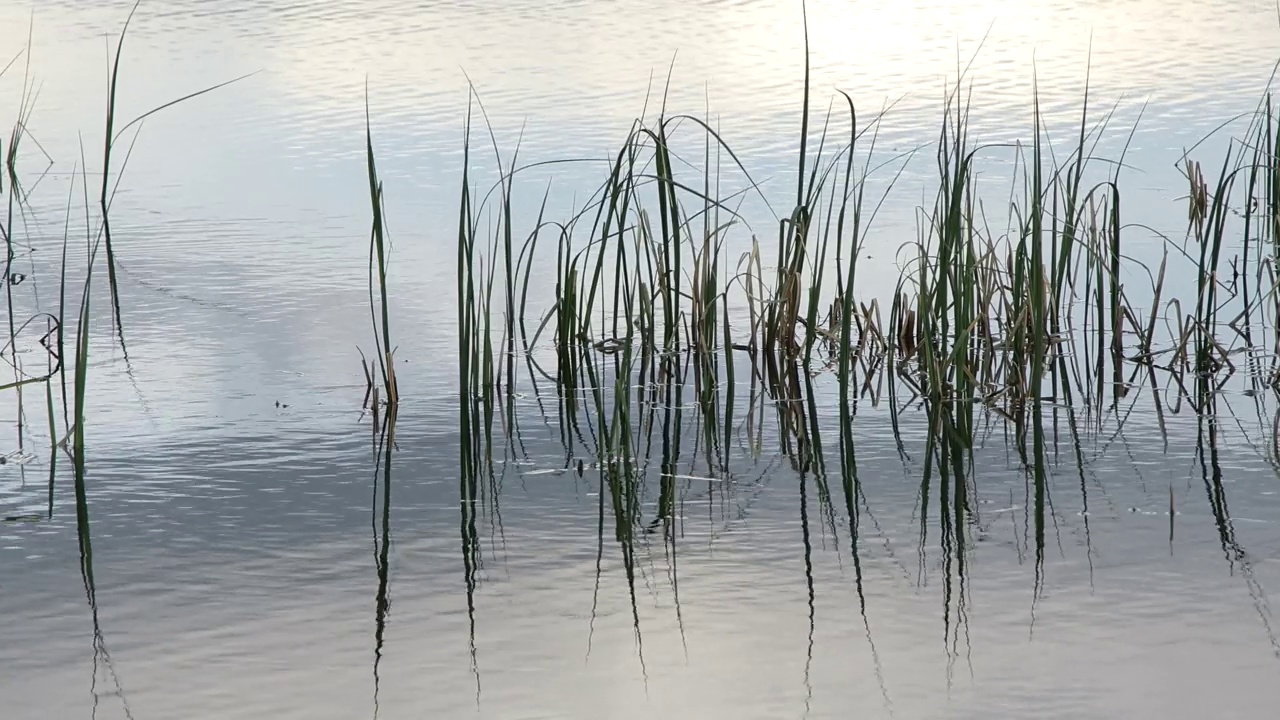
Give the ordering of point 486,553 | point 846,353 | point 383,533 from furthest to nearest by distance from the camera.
→ point 846,353 < point 383,533 < point 486,553

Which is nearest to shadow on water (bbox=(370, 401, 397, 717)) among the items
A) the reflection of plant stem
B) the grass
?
the reflection of plant stem

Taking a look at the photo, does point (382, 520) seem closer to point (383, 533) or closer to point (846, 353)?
point (383, 533)

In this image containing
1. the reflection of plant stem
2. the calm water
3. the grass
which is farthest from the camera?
the grass

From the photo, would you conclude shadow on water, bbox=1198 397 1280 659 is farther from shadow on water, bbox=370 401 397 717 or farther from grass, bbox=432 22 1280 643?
shadow on water, bbox=370 401 397 717

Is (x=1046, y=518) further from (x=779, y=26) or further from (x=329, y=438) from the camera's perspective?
(x=779, y=26)

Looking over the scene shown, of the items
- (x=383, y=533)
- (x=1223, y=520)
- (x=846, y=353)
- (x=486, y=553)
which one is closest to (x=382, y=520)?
(x=383, y=533)

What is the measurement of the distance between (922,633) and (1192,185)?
137 inches

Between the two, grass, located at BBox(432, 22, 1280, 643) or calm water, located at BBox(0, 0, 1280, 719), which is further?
grass, located at BBox(432, 22, 1280, 643)

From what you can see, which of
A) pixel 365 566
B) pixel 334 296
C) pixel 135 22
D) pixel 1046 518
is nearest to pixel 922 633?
pixel 1046 518

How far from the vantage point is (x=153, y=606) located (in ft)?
9.06

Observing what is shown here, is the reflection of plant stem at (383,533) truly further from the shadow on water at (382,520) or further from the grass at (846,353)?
the grass at (846,353)

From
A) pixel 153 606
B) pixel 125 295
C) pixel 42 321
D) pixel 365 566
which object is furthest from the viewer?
pixel 125 295

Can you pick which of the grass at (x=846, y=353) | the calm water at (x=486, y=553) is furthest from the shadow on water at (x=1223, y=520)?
the grass at (x=846, y=353)

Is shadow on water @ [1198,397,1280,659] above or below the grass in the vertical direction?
below
